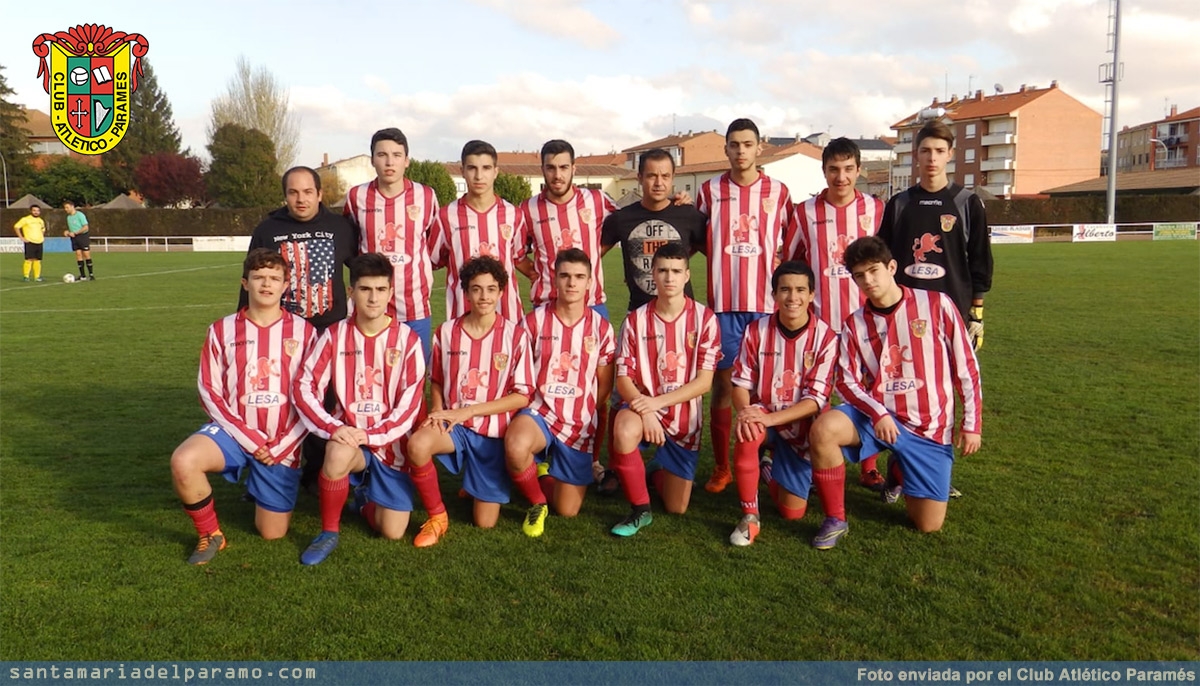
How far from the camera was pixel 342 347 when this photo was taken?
3.87 meters

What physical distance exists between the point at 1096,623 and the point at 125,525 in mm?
4088

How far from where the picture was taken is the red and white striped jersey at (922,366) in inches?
152

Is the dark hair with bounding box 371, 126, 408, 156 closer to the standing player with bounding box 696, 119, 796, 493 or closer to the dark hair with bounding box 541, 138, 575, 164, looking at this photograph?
the dark hair with bounding box 541, 138, 575, 164

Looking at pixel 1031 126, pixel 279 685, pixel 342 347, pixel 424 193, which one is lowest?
pixel 279 685

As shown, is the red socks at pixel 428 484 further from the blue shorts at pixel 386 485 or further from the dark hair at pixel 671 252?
the dark hair at pixel 671 252

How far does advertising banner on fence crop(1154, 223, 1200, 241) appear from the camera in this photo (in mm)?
29172

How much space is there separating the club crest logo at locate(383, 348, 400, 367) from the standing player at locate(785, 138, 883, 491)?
85.0 inches

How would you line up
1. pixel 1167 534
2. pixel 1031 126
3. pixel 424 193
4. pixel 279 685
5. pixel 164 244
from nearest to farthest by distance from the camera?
pixel 279 685, pixel 1167 534, pixel 424 193, pixel 164 244, pixel 1031 126

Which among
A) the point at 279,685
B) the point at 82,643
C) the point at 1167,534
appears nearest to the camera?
the point at 279,685

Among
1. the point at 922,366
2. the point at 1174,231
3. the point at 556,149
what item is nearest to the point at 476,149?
the point at 556,149

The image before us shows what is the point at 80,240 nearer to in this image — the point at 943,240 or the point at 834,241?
the point at 834,241

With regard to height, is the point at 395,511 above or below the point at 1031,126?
below

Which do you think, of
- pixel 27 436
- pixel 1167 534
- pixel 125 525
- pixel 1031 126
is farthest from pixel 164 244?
pixel 1031 126

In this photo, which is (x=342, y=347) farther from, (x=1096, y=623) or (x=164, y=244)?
(x=164, y=244)
